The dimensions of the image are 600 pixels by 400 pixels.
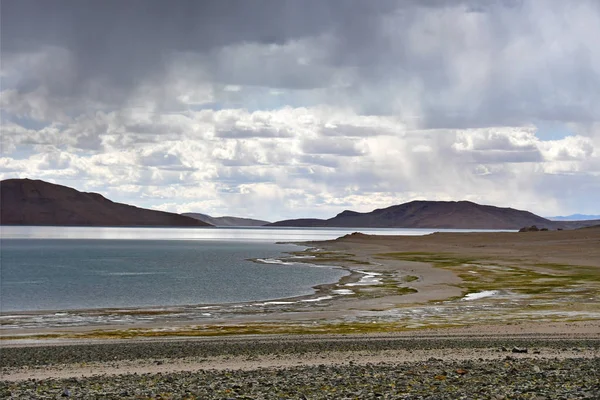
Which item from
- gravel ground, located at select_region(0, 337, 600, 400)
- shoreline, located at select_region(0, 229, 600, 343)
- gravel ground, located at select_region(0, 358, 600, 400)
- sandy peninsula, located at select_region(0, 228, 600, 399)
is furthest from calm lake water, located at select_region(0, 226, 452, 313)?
gravel ground, located at select_region(0, 358, 600, 400)

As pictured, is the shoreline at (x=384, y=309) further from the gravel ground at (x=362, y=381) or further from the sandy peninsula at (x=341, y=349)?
the gravel ground at (x=362, y=381)

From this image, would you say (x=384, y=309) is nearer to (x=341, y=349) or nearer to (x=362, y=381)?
(x=341, y=349)

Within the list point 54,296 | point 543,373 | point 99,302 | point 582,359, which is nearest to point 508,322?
point 582,359

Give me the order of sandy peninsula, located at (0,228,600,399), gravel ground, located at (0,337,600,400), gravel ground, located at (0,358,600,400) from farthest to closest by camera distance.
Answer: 1. sandy peninsula, located at (0,228,600,399)
2. gravel ground, located at (0,337,600,400)
3. gravel ground, located at (0,358,600,400)

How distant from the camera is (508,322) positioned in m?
37.2

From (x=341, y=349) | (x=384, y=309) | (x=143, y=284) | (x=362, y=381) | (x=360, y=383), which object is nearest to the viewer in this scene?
(x=360, y=383)

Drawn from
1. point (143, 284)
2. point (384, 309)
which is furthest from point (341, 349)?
point (143, 284)

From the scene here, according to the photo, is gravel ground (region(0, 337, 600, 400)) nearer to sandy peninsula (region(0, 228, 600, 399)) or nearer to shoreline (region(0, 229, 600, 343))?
sandy peninsula (region(0, 228, 600, 399))

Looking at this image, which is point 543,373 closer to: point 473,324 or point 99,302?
point 473,324

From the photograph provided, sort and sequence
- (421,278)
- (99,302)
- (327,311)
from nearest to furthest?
1. (327,311)
2. (99,302)
3. (421,278)

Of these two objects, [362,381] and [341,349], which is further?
[341,349]

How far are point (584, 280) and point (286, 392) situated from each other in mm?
56107

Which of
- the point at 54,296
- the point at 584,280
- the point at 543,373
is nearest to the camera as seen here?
the point at 543,373

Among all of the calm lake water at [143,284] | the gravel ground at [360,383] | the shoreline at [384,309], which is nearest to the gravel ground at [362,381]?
the gravel ground at [360,383]
